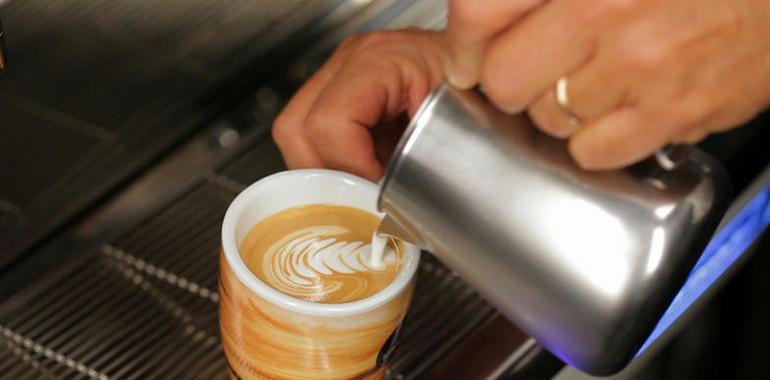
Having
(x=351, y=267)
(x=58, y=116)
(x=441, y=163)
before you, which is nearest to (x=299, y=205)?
(x=351, y=267)

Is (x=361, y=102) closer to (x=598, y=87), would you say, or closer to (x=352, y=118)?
(x=352, y=118)

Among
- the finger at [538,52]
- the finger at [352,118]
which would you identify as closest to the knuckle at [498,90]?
the finger at [538,52]

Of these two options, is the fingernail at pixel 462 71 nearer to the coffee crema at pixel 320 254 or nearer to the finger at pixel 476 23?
the finger at pixel 476 23

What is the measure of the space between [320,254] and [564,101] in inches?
8.2

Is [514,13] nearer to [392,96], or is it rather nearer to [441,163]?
[441,163]

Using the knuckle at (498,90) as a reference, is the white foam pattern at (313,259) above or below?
below

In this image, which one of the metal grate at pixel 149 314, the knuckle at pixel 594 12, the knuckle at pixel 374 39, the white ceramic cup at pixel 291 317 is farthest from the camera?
the knuckle at pixel 374 39

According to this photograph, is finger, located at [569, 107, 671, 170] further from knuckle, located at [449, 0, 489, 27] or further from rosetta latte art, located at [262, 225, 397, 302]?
rosetta latte art, located at [262, 225, 397, 302]

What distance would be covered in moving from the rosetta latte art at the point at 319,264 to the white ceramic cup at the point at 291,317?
0.02 meters

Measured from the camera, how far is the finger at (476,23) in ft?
1.49

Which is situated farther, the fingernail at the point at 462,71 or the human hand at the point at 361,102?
the human hand at the point at 361,102

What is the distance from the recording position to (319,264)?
0.61 m

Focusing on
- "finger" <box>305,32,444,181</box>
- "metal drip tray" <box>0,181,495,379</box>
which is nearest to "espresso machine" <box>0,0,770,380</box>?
"metal drip tray" <box>0,181,495,379</box>

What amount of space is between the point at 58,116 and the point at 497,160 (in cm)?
44
